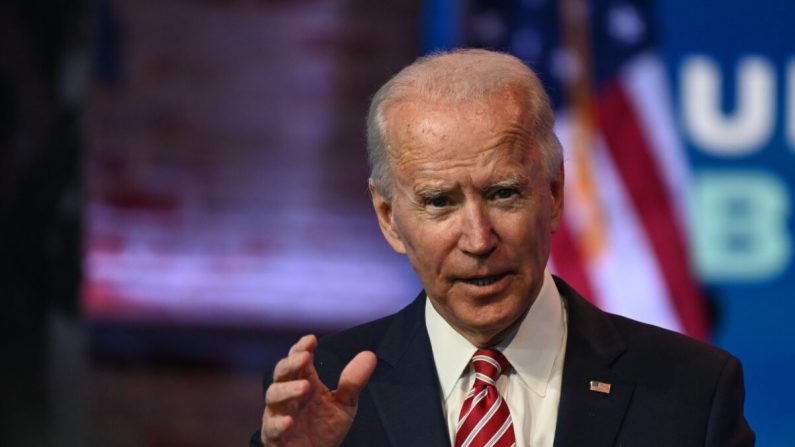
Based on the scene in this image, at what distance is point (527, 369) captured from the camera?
1.84m

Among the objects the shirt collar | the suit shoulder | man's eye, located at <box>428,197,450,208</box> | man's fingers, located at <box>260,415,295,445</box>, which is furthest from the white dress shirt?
man's fingers, located at <box>260,415,295,445</box>

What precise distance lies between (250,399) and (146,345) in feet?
1.18

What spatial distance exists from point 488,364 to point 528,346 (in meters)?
0.07

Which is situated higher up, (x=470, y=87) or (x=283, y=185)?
(x=470, y=87)

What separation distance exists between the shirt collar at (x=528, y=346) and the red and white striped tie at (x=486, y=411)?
2 centimetres

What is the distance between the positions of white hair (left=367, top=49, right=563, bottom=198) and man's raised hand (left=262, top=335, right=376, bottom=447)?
1.23 ft

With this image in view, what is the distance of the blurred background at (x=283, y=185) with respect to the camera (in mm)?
3531

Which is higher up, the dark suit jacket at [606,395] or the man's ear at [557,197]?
the man's ear at [557,197]

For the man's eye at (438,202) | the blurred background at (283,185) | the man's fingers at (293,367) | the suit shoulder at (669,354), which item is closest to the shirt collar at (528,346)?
the suit shoulder at (669,354)

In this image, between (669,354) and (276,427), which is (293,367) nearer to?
(276,427)

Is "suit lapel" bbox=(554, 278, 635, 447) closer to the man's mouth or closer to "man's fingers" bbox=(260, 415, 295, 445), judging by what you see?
the man's mouth

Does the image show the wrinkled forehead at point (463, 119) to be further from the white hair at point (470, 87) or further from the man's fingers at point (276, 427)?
the man's fingers at point (276, 427)

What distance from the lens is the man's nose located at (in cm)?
173

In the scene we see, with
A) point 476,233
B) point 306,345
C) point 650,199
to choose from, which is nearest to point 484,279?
point 476,233
